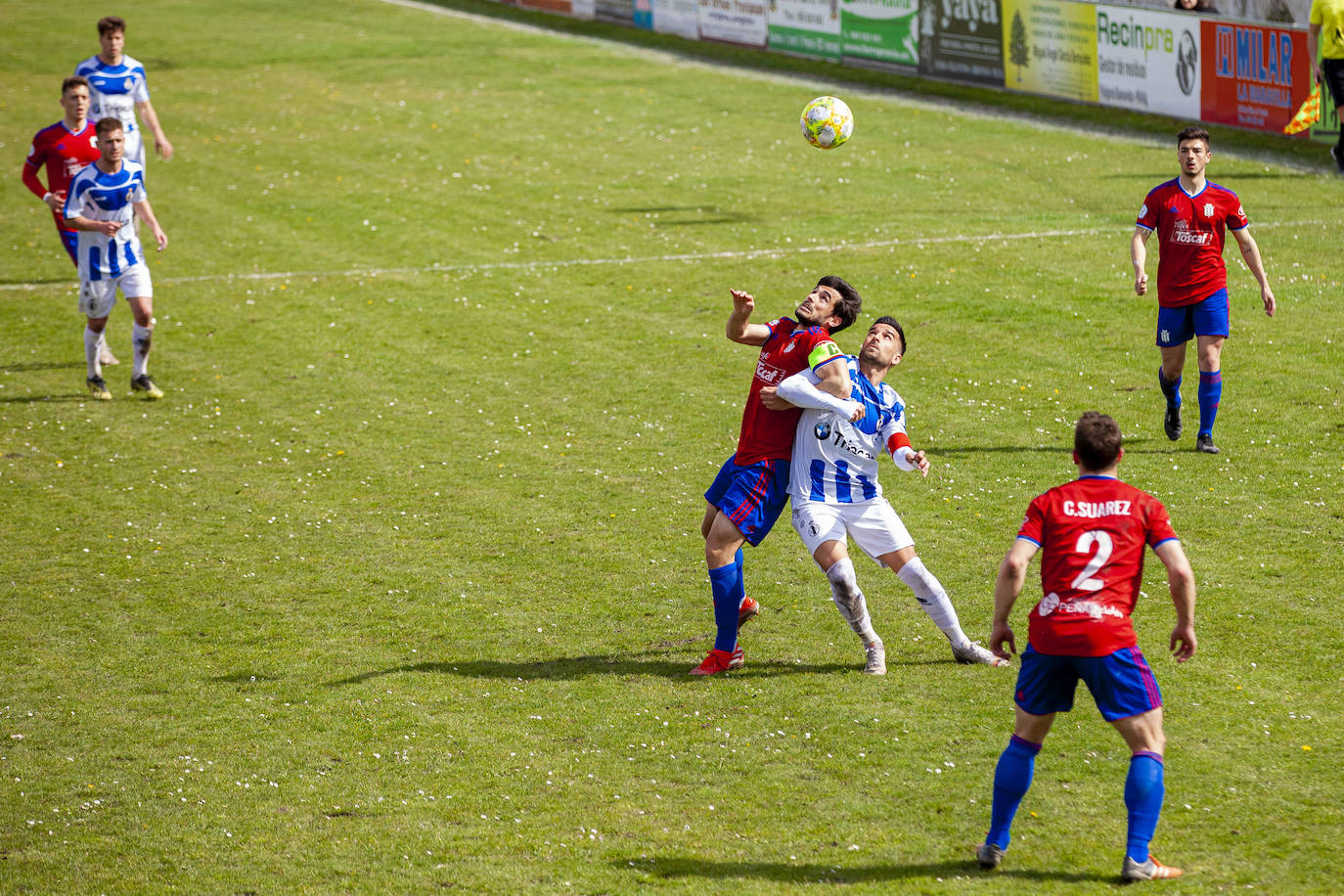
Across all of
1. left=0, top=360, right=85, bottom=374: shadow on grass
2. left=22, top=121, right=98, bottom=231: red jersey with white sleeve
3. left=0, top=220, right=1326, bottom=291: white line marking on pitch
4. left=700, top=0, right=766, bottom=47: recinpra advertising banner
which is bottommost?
left=0, top=360, right=85, bottom=374: shadow on grass

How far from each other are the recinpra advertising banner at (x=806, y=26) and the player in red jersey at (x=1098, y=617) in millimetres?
29628

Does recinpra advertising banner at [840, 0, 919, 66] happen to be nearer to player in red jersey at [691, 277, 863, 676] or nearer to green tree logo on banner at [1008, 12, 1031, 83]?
green tree logo on banner at [1008, 12, 1031, 83]

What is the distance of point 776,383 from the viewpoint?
8.66 m

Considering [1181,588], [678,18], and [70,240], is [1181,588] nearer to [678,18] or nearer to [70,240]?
[70,240]

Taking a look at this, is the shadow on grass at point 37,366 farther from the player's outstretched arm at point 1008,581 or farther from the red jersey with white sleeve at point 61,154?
the player's outstretched arm at point 1008,581

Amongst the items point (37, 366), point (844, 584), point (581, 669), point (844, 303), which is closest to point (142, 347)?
point (37, 366)

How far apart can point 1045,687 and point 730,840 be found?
1.79 meters

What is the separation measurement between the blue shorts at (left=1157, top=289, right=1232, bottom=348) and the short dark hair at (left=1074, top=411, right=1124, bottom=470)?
6520 millimetres

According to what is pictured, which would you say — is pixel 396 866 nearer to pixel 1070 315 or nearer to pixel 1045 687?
pixel 1045 687

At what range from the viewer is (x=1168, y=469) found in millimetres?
11938

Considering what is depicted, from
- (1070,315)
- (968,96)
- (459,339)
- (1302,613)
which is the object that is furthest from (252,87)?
(1302,613)

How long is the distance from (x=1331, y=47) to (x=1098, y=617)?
18954 millimetres

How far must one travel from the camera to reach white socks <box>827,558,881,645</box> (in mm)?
8289

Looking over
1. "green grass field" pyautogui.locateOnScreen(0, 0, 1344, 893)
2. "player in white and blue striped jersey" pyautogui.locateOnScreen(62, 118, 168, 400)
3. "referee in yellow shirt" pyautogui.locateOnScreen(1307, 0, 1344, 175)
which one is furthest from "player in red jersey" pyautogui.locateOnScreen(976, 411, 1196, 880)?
"referee in yellow shirt" pyautogui.locateOnScreen(1307, 0, 1344, 175)
